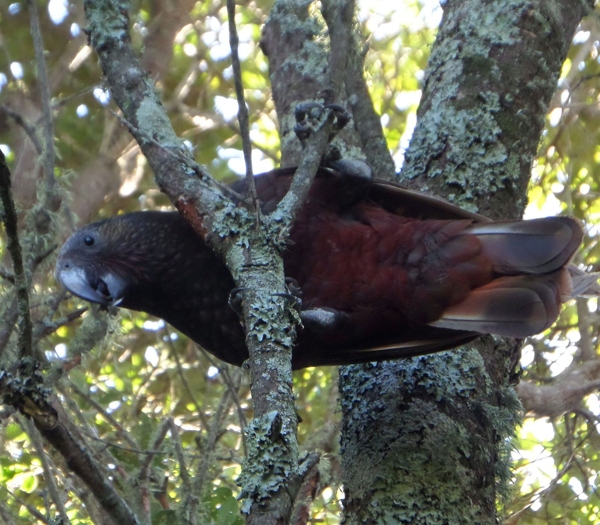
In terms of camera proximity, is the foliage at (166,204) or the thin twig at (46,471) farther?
the foliage at (166,204)

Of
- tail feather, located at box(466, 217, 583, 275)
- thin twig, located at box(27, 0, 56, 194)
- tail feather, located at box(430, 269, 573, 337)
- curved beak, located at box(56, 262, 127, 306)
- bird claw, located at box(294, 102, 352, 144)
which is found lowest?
tail feather, located at box(430, 269, 573, 337)

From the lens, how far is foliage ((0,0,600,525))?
8.46 ft

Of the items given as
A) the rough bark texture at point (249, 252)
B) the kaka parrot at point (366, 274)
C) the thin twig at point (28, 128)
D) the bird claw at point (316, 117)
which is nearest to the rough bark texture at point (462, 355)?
the kaka parrot at point (366, 274)

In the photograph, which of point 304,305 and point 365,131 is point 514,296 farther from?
point 365,131

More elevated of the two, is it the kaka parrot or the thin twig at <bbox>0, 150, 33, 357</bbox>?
the kaka parrot

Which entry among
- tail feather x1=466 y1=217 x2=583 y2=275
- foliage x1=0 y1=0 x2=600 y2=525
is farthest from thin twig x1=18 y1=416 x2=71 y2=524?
tail feather x1=466 y1=217 x2=583 y2=275

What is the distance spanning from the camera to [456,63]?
2.30m

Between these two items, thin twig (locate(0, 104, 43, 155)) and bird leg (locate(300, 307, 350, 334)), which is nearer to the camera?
bird leg (locate(300, 307, 350, 334))

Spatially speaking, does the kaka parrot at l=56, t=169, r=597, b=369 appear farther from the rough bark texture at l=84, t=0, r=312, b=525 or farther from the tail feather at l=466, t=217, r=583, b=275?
the rough bark texture at l=84, t=0, r=312, b=525

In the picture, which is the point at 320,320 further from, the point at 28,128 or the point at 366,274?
the point at 28,128

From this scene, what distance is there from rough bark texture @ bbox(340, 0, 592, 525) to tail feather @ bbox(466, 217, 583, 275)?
0.16 m

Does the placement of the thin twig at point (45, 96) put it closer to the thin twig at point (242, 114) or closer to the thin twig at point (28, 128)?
the thin twig at point (28, 128)

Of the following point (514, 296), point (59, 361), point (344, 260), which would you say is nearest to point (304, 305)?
point (344, 260)

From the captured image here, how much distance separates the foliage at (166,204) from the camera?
2.58 m
